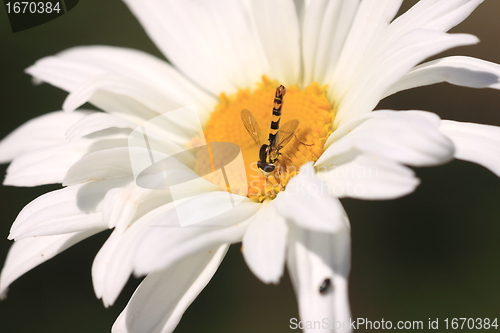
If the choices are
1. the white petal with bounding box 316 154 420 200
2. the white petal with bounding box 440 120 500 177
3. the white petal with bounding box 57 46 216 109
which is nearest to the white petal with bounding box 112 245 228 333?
the white petal with bounding box 316 154 420 200

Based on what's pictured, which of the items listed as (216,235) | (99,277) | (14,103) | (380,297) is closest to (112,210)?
(99,277)

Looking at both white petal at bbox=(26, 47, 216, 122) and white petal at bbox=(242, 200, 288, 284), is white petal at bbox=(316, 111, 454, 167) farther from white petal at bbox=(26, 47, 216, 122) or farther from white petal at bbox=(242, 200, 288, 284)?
white petal at bbox=(26, 47, 216, 122)

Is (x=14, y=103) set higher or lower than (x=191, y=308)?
higher

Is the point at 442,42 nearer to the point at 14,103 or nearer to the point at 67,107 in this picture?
the point at 67,107

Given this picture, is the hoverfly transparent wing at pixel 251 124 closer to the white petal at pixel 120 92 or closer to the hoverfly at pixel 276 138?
the hoverfly at pixel 276 138

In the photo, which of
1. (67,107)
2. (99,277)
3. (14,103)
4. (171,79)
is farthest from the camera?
(14,103)

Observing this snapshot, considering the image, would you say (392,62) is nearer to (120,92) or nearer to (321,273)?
(321,273)
